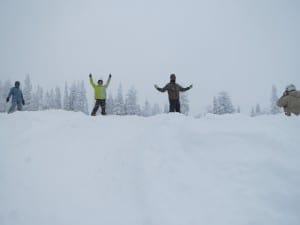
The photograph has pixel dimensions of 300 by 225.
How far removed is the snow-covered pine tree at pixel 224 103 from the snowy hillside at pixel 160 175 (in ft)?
133

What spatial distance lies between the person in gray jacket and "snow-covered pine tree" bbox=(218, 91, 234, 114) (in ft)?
126

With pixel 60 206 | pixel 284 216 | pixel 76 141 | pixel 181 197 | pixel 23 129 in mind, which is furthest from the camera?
pixel 23 129

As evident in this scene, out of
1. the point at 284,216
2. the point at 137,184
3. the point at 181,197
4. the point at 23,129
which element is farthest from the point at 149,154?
the point at 23,129

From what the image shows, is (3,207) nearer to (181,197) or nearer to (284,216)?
(181,197)

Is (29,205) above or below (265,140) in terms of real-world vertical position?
below

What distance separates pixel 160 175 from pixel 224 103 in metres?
44.9

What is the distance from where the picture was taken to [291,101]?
13.9m

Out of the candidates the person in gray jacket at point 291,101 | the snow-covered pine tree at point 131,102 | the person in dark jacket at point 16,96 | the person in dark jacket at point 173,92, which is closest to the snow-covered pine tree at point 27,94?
the snow-covered pine tree at point 131,102

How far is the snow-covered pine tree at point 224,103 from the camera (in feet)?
171

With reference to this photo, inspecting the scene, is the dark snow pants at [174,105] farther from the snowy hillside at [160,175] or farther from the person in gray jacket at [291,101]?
the person in gray jacket at [291,101]

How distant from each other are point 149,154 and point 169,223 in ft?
8.86

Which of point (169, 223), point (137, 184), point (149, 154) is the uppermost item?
point (149, 154)

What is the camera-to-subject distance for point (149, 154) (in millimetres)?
9992

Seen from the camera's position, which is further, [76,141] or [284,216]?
[76,141]
